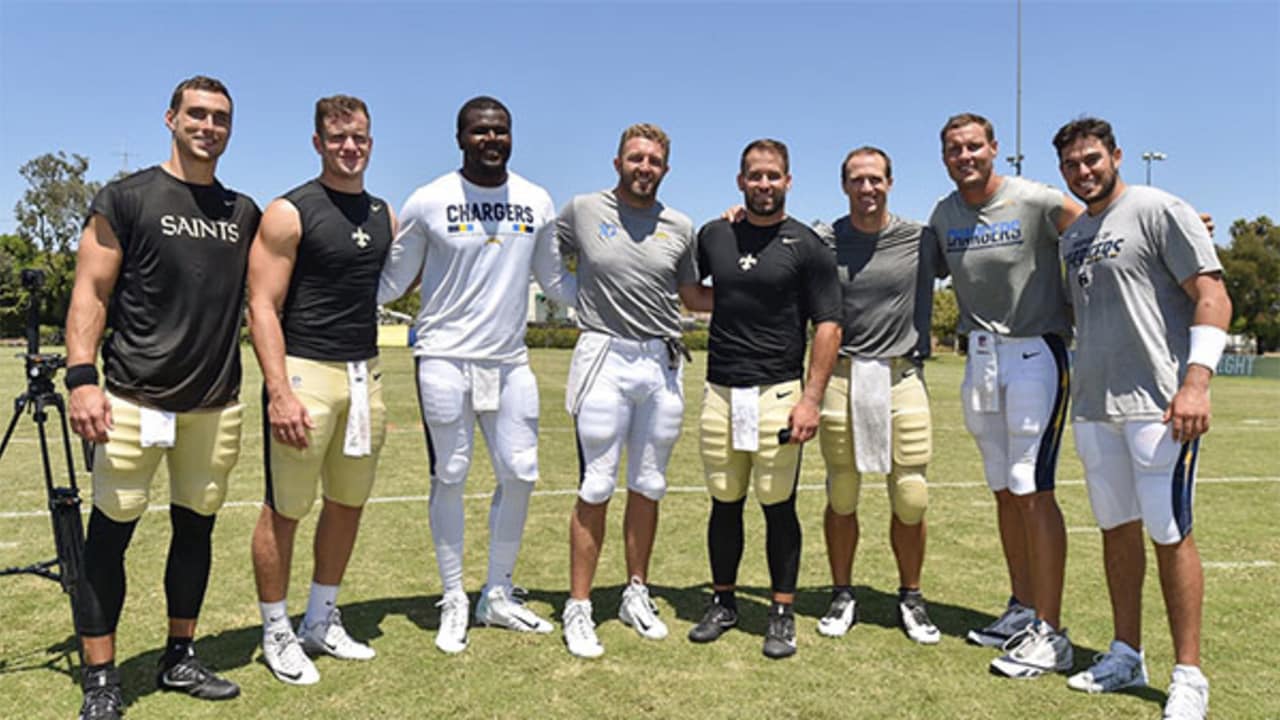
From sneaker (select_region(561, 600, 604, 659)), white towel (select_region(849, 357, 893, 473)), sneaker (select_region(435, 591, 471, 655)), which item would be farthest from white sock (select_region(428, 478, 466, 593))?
white towel (select_region(849, 357, 893, 473))

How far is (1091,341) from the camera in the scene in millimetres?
3881

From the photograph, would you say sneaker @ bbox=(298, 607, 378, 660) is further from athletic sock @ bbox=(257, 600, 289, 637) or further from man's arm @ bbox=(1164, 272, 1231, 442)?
man's arm @ bbox=(1164, 272, 1231, 442)

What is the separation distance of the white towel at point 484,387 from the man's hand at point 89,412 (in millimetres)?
1573

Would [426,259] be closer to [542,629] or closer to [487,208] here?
[487,208]

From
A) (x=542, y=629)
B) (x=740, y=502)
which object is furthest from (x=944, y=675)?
(x=542, y=629)

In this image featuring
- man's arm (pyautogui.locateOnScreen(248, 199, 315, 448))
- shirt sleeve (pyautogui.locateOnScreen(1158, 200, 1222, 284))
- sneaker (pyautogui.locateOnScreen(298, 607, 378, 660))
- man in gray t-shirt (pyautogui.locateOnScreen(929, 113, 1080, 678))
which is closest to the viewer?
shirt sleeve (pyautogui.locateOnScreen(1158, 200, 1222, 284))

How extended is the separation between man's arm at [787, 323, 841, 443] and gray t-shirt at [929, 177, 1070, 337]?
745 millimetres

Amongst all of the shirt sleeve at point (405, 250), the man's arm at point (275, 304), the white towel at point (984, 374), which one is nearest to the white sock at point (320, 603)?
the man's arm at point (275, 304)

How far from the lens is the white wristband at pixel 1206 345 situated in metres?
3.48

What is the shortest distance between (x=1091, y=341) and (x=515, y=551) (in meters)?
2.97

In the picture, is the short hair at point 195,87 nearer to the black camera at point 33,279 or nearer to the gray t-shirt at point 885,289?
the black camera at point 33,279

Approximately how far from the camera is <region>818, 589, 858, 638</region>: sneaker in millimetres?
4629

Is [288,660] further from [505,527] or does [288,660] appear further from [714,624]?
[714,624]

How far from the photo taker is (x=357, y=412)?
163 inches
